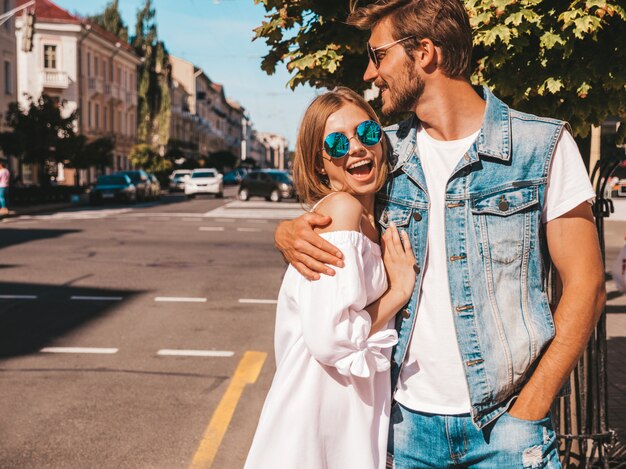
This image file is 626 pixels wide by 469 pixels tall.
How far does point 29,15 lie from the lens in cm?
2352

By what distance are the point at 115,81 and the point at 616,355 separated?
6055 centimetres

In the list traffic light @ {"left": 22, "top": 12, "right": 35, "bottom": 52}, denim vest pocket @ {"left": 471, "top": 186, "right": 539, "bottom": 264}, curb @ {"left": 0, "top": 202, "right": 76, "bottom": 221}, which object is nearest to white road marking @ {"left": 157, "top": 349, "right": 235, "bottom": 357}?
denim vest pocket @ {"left": 471, "top": 186, "right": 539, "bottom": 264}

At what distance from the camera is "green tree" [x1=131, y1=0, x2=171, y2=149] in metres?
67.2

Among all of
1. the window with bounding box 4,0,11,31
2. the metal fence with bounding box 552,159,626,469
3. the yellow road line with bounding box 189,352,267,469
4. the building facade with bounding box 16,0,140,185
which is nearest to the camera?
the metal fence with bounding box 552,159,626,469

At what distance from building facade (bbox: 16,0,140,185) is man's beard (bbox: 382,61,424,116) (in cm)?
4680

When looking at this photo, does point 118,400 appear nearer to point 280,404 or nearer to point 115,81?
point 280,404

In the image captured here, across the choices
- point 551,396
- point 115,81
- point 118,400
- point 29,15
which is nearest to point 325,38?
point 551,396

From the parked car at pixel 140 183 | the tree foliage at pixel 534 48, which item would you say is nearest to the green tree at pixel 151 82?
the parked car at pixel 140 183

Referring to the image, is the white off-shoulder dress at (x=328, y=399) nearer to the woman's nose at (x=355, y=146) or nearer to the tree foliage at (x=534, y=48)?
the woman's nose at (x=355, y=146)

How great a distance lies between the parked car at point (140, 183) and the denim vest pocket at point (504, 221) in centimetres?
3752

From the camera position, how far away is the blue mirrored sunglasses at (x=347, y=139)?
2.18 m

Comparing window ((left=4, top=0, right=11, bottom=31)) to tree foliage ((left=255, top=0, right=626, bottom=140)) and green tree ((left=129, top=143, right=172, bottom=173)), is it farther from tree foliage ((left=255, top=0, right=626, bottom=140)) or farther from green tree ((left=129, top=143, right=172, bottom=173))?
tree foliage ((left=255, top=0, right=626, bottom=140))

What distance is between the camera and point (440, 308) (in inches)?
84.5

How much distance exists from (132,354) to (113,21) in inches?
2546
